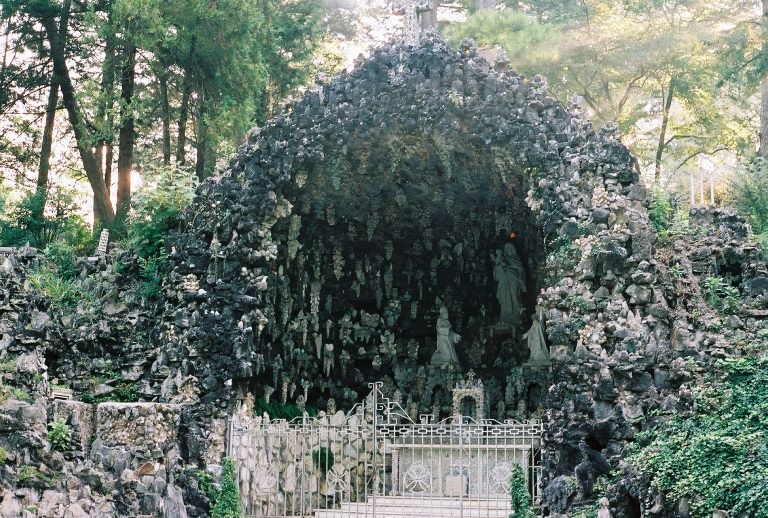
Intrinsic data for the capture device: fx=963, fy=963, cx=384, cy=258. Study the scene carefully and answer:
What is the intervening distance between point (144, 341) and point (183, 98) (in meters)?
6.66

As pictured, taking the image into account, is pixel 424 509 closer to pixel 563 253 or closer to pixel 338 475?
pixel 338 475

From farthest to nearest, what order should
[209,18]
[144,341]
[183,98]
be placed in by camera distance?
[183,98] → [209,18] → [144,341]

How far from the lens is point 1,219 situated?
19656 mm

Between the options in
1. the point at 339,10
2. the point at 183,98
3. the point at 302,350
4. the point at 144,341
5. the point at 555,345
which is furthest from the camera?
the point at 339,10

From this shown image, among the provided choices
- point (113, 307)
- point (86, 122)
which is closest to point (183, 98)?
point (86, 122)

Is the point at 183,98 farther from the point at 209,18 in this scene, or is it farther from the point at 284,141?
the point at 284,141

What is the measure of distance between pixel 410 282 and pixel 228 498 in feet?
24.8

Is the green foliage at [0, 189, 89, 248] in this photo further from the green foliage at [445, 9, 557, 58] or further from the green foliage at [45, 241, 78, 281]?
the green foliage at [445, 9, 557, 58]

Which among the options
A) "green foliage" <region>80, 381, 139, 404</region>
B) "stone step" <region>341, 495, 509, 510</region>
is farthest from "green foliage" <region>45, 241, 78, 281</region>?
"stone step" <region>341, 495, 509, 510</region>

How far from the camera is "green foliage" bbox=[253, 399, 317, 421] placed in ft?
53.9

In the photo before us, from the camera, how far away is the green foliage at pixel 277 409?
16.4 meters

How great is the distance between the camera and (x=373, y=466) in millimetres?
14102

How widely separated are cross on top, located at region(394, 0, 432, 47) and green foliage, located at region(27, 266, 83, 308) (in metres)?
7.30

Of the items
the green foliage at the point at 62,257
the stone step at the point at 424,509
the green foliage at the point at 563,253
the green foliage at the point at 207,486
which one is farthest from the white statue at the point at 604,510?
the green foliage at the point at 62,257
